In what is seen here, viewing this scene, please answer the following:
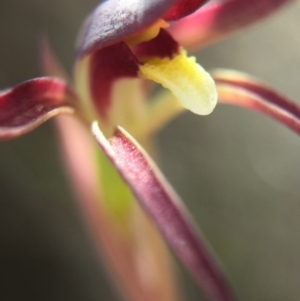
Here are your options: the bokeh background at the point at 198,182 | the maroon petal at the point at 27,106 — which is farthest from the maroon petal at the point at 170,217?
the bokeh background at the point at 198,182

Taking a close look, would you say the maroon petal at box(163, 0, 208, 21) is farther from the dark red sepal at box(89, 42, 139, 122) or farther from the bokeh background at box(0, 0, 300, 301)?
the bokeh background at box(0, 0, 300, 301)

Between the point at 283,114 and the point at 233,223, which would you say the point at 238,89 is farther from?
the point at 233,223

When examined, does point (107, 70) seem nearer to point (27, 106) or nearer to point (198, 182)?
point (27, 106)

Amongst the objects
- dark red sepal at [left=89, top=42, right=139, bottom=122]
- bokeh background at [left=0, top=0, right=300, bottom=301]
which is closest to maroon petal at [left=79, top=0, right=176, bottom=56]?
dark red sepal at [left=89, top=42, right=139, bottom=122]

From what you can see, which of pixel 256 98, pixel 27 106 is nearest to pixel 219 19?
pixel 256 98

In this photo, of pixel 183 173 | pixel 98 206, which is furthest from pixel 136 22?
pixel 183 173

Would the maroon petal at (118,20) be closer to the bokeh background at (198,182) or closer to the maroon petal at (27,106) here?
the maroon petal at (27,106)
